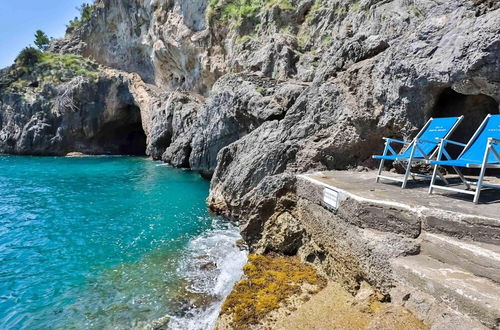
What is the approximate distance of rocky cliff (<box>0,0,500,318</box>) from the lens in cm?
786

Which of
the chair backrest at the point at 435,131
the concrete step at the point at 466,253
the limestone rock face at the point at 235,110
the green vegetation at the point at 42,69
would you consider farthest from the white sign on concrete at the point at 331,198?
the green vegetation at the point at 42,69

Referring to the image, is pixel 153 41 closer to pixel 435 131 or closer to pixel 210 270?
pixel 210 270

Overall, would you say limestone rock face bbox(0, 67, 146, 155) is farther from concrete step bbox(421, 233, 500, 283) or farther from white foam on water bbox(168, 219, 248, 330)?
concrete step bbox(421, 233, 500, 283)

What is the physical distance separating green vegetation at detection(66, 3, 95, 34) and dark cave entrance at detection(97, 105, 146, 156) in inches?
717

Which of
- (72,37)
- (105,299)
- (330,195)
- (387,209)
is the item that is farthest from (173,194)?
(72,37)

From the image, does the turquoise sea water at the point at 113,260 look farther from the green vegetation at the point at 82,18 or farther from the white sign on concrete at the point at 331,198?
the green vegetation at the point at 82,18

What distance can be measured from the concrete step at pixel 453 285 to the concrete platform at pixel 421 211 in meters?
0.46

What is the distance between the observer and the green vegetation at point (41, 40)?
174 feet

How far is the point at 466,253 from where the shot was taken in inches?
148

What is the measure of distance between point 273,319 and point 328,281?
4.37 ft

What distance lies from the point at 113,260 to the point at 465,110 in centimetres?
998

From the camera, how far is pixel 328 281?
5551mm

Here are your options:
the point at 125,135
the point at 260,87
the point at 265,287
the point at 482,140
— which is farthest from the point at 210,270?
the point at 125,135

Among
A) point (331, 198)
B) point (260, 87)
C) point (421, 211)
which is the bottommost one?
point (331, 198)
